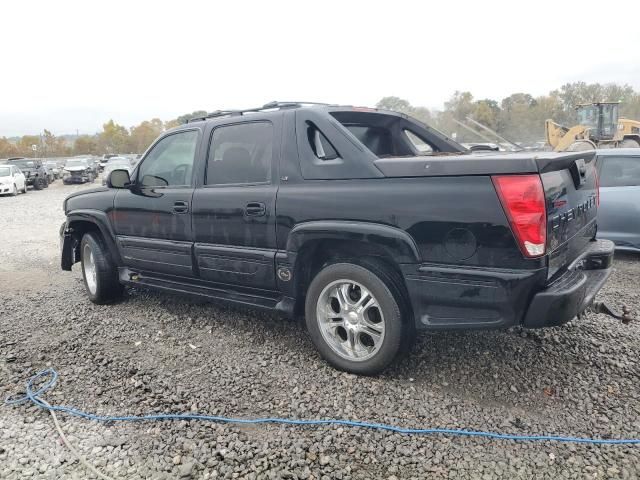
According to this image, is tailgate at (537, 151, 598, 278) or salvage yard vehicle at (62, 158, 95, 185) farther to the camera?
salvage yard vehicle at (62, 158, 95, 185)

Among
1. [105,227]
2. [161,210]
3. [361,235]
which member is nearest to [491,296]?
[361,235]

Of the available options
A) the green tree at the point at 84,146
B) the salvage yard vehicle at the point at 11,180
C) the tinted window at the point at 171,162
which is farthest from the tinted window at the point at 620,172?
the green tree at the point at 84,146

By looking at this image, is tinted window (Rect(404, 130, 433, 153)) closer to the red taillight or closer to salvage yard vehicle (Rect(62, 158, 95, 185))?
the red taillight

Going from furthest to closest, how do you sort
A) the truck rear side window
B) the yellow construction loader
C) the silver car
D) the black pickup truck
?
the yellow construction loader, the silver car, the truck rear side window, the black pickup truck

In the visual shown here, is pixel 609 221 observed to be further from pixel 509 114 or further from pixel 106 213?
pixel 509 114

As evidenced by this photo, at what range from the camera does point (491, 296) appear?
2.88m

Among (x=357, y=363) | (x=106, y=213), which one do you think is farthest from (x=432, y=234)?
(x=106, y=213)

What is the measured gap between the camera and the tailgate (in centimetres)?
285

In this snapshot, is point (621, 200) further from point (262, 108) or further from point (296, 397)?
point (296, 397)

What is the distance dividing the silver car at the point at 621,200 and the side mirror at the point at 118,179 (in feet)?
18.5

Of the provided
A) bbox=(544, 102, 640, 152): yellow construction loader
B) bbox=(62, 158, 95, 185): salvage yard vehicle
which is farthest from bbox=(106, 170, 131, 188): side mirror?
bbox=(62, 158, 95, 185): salvage yard vehicle

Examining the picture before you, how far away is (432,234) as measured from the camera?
9.84ft

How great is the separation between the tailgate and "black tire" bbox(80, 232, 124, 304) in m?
4.11

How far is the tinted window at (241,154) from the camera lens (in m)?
3.89
